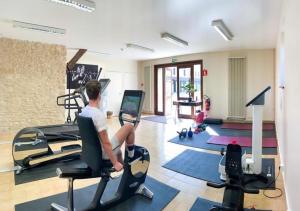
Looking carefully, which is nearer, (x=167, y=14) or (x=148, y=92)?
(x=167, y=14)

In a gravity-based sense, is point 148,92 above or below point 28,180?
above

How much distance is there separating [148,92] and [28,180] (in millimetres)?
7991

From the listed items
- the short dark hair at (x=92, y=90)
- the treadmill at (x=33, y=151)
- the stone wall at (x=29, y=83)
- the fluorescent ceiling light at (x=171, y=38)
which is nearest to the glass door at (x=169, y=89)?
the fluorescent ceiling light at (x=171, y=38)

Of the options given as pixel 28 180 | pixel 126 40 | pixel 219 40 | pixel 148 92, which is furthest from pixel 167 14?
pixel 148 92

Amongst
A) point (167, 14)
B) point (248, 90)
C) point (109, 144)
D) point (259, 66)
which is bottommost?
point (109, 144)

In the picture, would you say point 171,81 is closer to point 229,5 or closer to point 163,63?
point 163,63

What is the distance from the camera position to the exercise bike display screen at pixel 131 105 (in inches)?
99.3

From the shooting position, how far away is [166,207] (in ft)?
7.84

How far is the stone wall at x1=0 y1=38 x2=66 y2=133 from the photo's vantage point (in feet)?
20.5

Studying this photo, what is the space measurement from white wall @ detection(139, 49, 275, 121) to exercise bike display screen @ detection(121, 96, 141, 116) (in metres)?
6.32

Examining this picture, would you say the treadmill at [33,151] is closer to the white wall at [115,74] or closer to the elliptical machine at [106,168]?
the elliptical machine at [106,168]

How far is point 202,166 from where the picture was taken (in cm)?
360

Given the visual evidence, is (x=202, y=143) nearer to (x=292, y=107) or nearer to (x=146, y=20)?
(x=146, y=20)

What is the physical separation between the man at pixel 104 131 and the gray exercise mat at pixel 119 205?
1.89 ft
